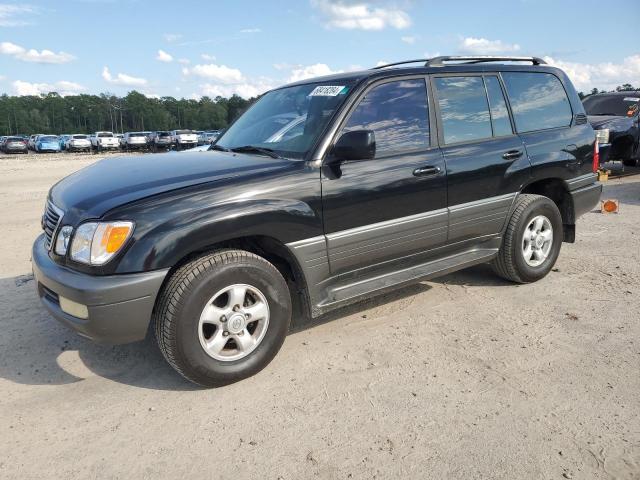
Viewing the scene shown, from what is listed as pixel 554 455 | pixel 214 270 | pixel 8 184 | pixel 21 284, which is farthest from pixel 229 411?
pixel 8 184

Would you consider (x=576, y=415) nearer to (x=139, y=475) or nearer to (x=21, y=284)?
(x=139, y=475)

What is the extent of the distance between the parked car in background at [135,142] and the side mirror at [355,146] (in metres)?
39.9

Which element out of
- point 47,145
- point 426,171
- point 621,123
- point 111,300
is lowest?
point 111,300

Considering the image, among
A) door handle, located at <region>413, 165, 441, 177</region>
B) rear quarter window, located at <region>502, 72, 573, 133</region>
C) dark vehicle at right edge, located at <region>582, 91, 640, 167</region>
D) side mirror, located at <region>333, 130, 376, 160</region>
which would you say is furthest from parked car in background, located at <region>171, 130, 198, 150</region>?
side mirror, located at <region>333, 130, 376, 160</region>

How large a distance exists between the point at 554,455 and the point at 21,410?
283 cm

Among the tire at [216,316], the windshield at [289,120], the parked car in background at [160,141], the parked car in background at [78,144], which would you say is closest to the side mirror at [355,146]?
the windshield at [289,120]

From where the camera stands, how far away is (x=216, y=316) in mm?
2990

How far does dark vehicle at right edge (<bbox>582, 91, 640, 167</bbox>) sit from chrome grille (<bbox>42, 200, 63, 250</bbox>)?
429 inches

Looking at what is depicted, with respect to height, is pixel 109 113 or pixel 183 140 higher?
pixel 109 113

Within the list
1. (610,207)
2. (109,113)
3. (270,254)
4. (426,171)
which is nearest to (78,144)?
(610,207)

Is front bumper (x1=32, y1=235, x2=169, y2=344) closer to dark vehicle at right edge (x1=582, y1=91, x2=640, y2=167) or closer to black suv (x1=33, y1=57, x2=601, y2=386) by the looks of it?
black suv (x1=33, y1=57, x2=601, y2=386)

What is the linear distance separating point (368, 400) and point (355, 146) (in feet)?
5.01

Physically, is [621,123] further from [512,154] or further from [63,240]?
[63,240]

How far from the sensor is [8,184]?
1457 cm
